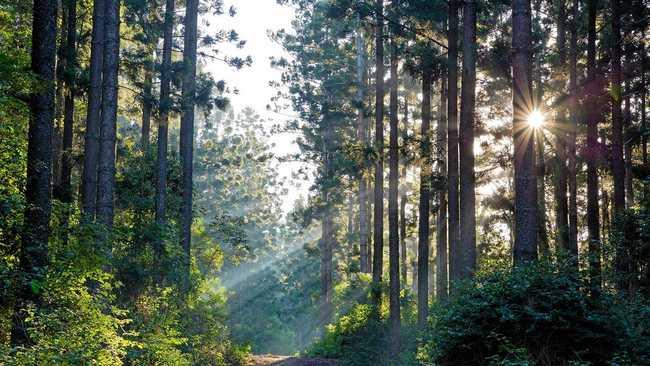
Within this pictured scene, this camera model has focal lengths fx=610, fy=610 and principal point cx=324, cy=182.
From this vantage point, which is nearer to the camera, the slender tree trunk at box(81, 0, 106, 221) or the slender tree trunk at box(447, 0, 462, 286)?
the slender tree trunk at box(81, 0, 106, 221)

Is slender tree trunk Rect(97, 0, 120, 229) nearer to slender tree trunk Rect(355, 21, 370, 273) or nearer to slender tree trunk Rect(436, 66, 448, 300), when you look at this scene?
slender tree trunk Rect(436, 66, 448, 300)

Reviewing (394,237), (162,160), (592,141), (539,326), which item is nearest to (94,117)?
(162,160)

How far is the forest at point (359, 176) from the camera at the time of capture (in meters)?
8.88

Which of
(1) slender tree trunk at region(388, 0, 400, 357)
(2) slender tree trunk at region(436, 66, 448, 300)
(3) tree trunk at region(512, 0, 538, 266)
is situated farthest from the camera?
(2) slender tree trunk at region(436, 66, 448, 300)

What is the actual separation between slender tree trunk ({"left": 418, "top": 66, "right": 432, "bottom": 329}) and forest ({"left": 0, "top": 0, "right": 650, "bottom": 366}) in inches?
3.7

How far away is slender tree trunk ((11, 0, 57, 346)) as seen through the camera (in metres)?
9.30

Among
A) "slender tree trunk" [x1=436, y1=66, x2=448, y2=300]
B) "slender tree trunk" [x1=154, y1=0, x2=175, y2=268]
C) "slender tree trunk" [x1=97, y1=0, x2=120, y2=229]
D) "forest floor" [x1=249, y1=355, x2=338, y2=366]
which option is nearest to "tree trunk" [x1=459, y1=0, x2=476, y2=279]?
"forest floor" [x1=249, y1=355, x2=338, y2=366]

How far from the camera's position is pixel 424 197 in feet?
75.0

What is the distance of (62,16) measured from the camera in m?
18.2

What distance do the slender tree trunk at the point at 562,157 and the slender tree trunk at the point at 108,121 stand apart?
525 inches

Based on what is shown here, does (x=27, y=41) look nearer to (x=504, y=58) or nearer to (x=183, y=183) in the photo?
(x=183, y=183)

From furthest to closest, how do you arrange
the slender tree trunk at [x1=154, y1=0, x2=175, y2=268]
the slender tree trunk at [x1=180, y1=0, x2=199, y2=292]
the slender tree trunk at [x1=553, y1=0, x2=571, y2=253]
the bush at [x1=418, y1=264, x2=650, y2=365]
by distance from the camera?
the slender tree trunk at [x1=180, y1=0, x2=199, y2=292], the slender tree trunk at [x1=553, y1=0, x2=571, y2=253], the slender tree trunk at [x1=154, y1=0, x2=175, y2=268], the bush at [x1=418, y1=264, x2=650, y2=365]

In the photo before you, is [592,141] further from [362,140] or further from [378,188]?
[362,140]

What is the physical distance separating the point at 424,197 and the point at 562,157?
18.3 feet
